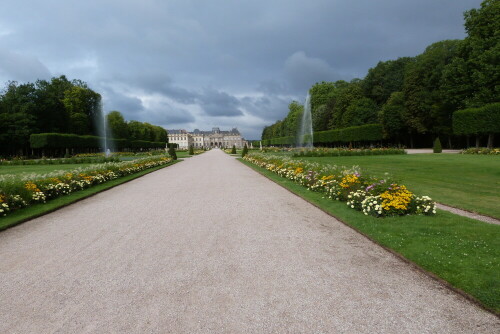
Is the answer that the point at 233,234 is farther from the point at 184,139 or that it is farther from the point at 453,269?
the point at 184,139

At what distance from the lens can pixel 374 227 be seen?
5.92m

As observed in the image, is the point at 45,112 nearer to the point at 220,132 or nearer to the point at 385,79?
the point at 385,79

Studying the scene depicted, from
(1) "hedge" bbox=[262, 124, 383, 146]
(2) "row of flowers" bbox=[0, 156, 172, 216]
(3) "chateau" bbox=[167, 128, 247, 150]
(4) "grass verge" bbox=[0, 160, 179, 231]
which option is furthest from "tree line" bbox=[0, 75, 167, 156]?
A: (3) "chateau" bbox=[167, 128, 247, 150]

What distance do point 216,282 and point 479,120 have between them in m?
36.2

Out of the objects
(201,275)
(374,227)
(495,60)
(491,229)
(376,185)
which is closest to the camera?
(201,275)

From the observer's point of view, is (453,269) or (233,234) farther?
(233,234)

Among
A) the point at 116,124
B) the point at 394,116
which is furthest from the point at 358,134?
the point at 116,124

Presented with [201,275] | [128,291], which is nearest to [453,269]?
[201,275]

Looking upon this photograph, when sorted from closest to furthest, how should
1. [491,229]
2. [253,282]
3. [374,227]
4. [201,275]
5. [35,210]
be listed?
1. [253,282]
2. [201,275]
3. [491,229]
4. [374,227]
5. [35,210]

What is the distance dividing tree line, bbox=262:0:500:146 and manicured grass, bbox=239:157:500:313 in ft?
103

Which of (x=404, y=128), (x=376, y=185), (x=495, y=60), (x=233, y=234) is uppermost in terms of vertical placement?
(x=495, y=60)

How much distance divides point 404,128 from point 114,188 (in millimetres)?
45370

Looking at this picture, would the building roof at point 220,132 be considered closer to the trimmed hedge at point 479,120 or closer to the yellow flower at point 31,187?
the trimmed hedge at point 479,120

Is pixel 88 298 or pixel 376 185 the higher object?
pixel 376 185
